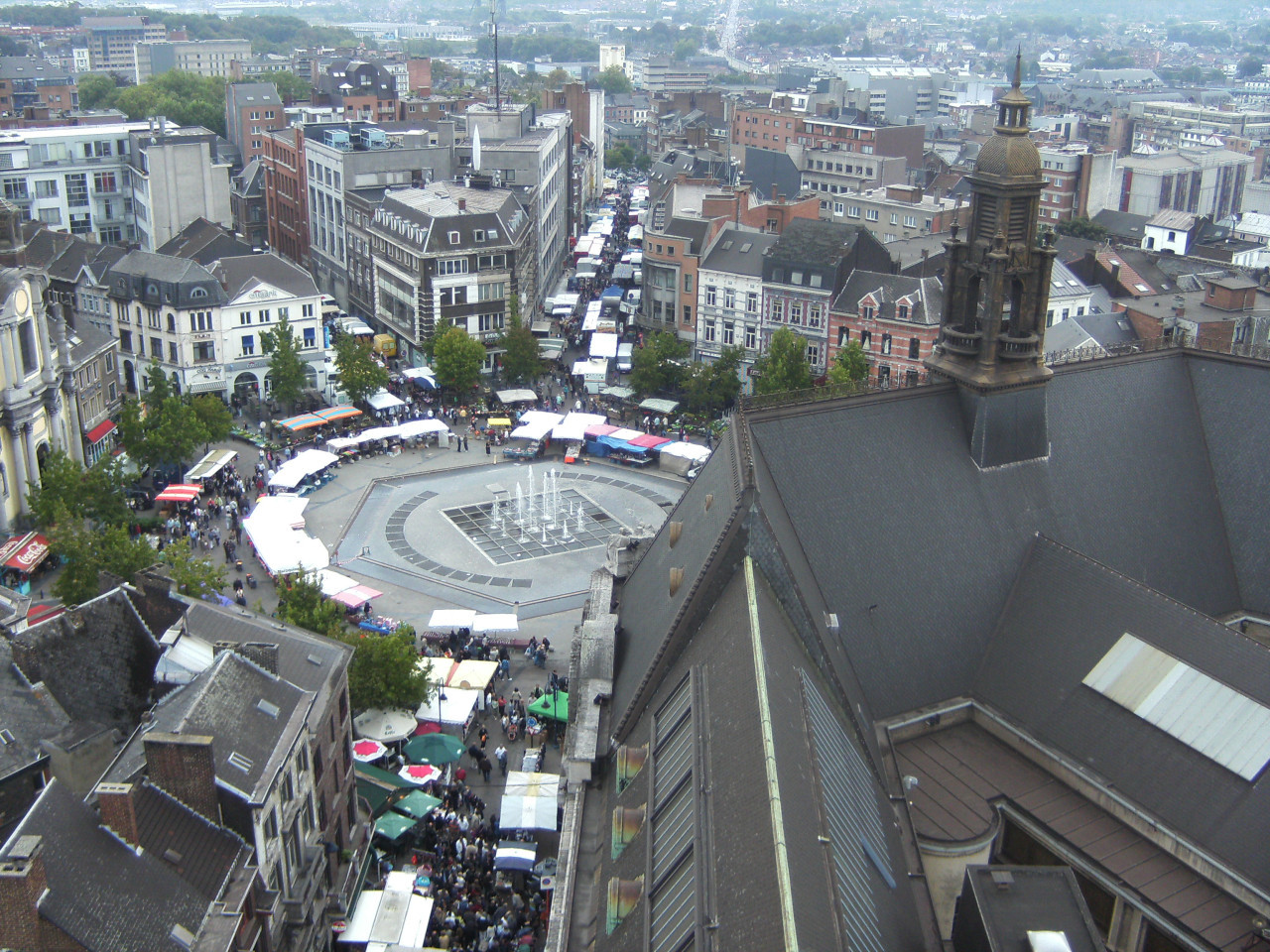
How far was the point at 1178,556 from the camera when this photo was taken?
41875mm

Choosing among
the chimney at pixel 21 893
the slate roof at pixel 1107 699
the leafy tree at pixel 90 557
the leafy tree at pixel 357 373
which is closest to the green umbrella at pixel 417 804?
the leafy tree at pixel 90 557

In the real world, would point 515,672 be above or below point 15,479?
below

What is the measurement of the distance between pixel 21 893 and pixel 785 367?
6354 centimetres

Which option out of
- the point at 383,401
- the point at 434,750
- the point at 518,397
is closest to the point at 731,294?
the point at 518,397

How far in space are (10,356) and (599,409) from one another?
40.6 meters

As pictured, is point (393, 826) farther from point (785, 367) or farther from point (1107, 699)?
point (785, 367)

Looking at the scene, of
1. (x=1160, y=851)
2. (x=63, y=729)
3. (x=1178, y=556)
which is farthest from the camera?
(x=1178, y=556)

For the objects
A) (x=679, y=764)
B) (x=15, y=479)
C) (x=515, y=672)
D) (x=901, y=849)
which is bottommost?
(x=515, y=672)

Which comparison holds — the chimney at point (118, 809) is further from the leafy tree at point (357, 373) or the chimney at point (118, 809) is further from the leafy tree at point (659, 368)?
the leafy tree at point (659, 368)

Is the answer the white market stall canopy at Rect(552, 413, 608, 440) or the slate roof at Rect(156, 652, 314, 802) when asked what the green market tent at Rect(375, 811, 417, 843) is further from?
the white market stall canopy at Rect(552, 413, 608, 440)

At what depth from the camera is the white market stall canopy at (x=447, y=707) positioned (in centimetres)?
5169

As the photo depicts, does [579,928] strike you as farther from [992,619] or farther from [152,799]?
[992,619]

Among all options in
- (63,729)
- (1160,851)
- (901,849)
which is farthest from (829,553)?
(63,729)

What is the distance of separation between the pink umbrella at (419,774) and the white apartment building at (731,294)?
5639 centimetres
